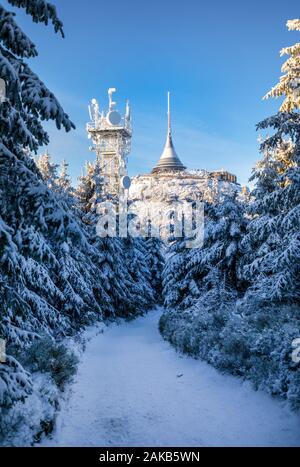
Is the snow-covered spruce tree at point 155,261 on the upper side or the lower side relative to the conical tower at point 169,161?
lower

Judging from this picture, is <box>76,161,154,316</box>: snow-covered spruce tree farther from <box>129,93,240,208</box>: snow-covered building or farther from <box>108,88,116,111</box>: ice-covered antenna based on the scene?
<box>129,93,240,208</box>: snow-covered building

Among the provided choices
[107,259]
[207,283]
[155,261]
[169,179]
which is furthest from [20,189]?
[169,179]

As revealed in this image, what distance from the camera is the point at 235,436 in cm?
725

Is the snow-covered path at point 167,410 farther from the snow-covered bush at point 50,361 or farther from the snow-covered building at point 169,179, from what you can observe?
the snow-covered building at point 169,179

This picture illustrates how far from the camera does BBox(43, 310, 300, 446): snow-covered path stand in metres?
7.22

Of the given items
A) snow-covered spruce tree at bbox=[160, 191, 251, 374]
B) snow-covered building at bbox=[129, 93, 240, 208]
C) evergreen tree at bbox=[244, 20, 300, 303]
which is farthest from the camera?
snow-covered building at bbox=[129, 93, 240, 208]

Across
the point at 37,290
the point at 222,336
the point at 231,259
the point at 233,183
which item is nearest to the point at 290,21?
the point at 231,259

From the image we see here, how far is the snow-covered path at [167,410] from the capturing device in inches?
284

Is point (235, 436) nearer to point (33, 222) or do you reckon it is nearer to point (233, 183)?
point (33, 222)

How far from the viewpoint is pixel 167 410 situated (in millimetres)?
8938

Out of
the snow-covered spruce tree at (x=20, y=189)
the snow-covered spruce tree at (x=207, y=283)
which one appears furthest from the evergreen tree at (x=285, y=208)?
the snow-covered spruce tree at (x=20, y=189)

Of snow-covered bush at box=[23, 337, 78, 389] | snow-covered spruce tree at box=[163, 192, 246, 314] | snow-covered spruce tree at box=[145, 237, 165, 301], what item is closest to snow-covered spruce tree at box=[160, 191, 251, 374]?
snow-covered spruce tree at box=[163, 192, 246, 314]

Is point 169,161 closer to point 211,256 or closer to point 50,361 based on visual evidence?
point 211,256
